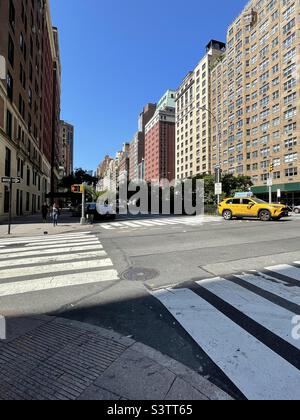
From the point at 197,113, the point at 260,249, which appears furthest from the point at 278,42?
the point at 260,249

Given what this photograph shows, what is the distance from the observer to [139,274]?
6555 mm

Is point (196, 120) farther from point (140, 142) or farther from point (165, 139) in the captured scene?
point (140, 142)

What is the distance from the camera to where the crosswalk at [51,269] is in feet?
19.1

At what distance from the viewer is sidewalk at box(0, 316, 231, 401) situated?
8.27ft

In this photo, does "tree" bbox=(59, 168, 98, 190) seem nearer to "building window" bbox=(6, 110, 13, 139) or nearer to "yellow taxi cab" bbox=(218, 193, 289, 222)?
"building window" bbox=(6, 110, 13, 139)

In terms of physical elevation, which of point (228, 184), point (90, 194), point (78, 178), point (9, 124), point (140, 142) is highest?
point (140, 142)

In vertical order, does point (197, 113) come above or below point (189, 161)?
above

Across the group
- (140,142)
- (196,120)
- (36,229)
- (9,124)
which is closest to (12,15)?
(9,124)

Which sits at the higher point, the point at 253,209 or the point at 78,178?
the point at 78,178

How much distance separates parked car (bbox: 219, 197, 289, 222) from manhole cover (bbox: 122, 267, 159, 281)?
15.8 m

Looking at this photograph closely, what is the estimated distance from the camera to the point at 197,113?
306 feet

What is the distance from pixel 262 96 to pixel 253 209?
50.9 m

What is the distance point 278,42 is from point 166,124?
90.1m
